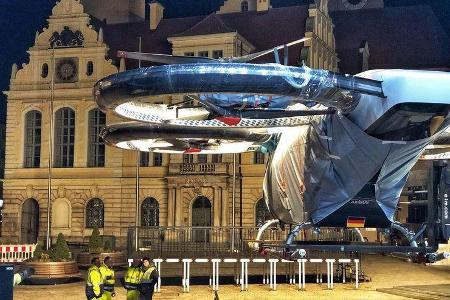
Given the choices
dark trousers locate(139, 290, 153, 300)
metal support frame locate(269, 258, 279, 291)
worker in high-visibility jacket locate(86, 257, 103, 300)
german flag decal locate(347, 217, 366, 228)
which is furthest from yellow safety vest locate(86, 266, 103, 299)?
metal support frame locate(269, 258, 279, 291)

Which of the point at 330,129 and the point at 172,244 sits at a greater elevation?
the point at 330,129

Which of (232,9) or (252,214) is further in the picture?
(232,9)

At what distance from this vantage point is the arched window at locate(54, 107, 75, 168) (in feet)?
180

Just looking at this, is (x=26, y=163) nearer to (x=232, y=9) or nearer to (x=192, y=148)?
(x=232, y=9)

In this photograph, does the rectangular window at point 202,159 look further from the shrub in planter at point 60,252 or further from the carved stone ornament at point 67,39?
the shrub in planter at point 60,252

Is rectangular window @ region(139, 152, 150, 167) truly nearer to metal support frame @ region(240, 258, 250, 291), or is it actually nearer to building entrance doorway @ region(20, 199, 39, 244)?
building entrance doorway @ region(20, 199, 39, 244)

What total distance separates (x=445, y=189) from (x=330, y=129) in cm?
261

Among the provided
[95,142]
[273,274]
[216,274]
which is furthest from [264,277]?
[95,142]

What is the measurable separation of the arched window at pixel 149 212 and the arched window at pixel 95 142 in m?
4.93

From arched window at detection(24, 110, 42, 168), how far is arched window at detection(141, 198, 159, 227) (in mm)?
9965

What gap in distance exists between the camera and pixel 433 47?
195 feet

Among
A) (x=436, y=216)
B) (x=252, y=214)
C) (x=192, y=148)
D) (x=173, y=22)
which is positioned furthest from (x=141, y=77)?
(x=173, y=22)

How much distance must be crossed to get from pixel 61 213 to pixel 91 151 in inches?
220

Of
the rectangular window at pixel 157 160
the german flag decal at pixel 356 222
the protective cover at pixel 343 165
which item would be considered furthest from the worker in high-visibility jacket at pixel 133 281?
the rectangular window at pixel 157 160
